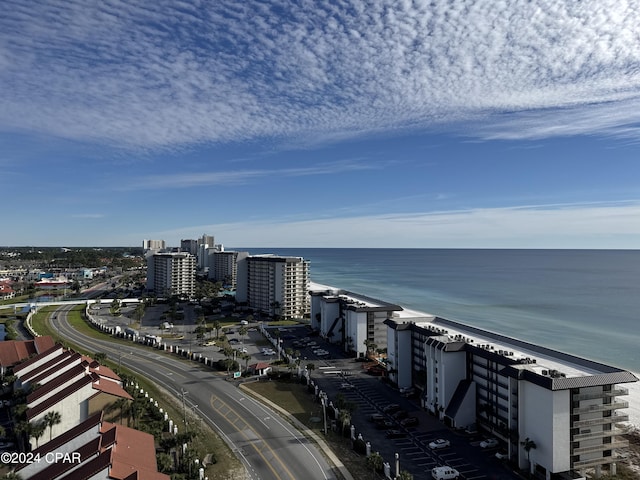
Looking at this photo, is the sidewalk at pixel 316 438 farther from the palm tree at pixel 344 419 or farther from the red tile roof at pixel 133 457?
the red tile roof at pixel 133 457

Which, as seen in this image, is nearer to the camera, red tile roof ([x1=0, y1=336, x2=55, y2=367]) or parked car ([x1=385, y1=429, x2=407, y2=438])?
parked car ([x1=385, y1=429, x2=407, y2=438])

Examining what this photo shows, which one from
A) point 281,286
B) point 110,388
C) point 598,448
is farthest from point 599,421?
point 281,286

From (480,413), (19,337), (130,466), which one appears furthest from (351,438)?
(19,337)

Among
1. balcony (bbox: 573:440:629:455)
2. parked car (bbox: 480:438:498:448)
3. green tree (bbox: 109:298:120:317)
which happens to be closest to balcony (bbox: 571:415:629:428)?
balcony (bbox: 573:440:629:455)

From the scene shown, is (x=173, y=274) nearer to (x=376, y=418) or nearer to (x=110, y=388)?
(x=110, y=388)

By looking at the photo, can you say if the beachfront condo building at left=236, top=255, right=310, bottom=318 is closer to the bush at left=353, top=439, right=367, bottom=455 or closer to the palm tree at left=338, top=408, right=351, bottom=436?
the palm tree at left=338, top=408, right=351, bottom=436

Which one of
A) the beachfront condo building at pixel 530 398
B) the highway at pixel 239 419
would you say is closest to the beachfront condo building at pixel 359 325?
the beachfront condo building at pixel 530 398

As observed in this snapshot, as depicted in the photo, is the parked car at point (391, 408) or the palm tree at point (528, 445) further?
the parked car at point (391, 408)
